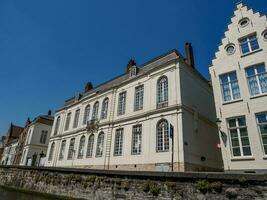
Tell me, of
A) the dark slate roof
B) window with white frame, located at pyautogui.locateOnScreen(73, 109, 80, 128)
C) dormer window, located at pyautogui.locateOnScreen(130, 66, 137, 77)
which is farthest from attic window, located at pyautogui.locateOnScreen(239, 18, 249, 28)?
the dark slate roof

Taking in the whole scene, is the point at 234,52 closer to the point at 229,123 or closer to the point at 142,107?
the point at 229,123

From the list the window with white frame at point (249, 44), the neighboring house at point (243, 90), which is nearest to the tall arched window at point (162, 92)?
the neighboring house at point (243, 90)

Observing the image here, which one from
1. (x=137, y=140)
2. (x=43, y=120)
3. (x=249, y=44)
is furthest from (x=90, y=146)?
(x=43, y=120)

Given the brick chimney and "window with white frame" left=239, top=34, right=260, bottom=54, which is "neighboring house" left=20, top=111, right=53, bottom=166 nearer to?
the brick chimney

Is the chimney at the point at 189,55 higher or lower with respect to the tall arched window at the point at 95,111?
higher

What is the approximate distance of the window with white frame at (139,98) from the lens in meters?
20.1

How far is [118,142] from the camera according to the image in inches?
806

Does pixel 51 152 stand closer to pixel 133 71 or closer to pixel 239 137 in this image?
pixel 133 71

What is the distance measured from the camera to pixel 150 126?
17.7 meters

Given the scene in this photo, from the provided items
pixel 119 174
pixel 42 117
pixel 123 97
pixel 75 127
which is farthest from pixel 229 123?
pixel 42 117

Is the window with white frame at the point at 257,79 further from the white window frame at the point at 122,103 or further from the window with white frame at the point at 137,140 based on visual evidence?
the white window frame at the point at 122,103

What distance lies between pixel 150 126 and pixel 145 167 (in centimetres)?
357

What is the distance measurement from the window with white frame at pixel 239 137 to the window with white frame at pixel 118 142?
10.8m

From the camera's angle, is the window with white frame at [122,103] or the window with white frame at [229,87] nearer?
the window with white frame at [229,87]
